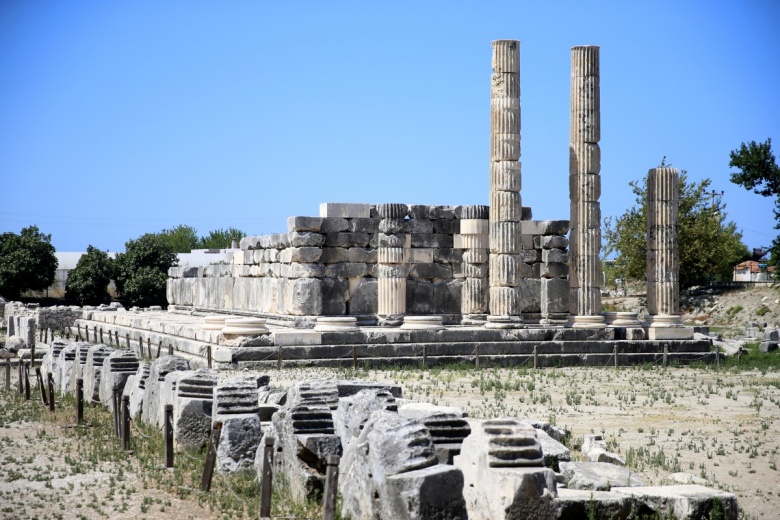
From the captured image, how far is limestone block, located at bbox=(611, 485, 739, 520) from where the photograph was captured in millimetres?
9039

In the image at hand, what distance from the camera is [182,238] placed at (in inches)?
3541

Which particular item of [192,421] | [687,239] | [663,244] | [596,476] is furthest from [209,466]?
[687,239]

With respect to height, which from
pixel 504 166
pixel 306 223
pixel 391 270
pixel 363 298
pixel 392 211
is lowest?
pixel 363 298

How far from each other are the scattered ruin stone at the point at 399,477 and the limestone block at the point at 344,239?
16927 mm

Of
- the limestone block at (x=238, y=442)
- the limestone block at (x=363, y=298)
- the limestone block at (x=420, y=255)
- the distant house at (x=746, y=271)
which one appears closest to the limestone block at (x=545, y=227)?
the limestone block at (x=420, y=255)

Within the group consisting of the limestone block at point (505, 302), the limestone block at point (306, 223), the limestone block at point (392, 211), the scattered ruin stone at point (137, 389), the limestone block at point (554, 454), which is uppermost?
the limestone block at point (392, 211)

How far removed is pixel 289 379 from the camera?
19.5 metres

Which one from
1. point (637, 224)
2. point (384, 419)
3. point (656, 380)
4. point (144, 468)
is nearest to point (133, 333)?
point (656, 380)

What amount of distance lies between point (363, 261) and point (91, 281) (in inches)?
1228

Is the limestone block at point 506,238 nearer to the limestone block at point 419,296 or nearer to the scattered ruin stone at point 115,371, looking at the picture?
the limestone block at point 419,296

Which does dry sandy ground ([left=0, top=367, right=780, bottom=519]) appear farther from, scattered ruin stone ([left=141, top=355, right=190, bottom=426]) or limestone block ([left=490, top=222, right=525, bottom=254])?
limestone block ([left=490, top=222, right=525, bottom=254])

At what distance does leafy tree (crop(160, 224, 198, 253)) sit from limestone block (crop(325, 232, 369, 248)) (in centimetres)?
6326

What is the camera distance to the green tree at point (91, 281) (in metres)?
54.3

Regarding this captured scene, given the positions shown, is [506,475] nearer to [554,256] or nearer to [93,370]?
[93,370]
